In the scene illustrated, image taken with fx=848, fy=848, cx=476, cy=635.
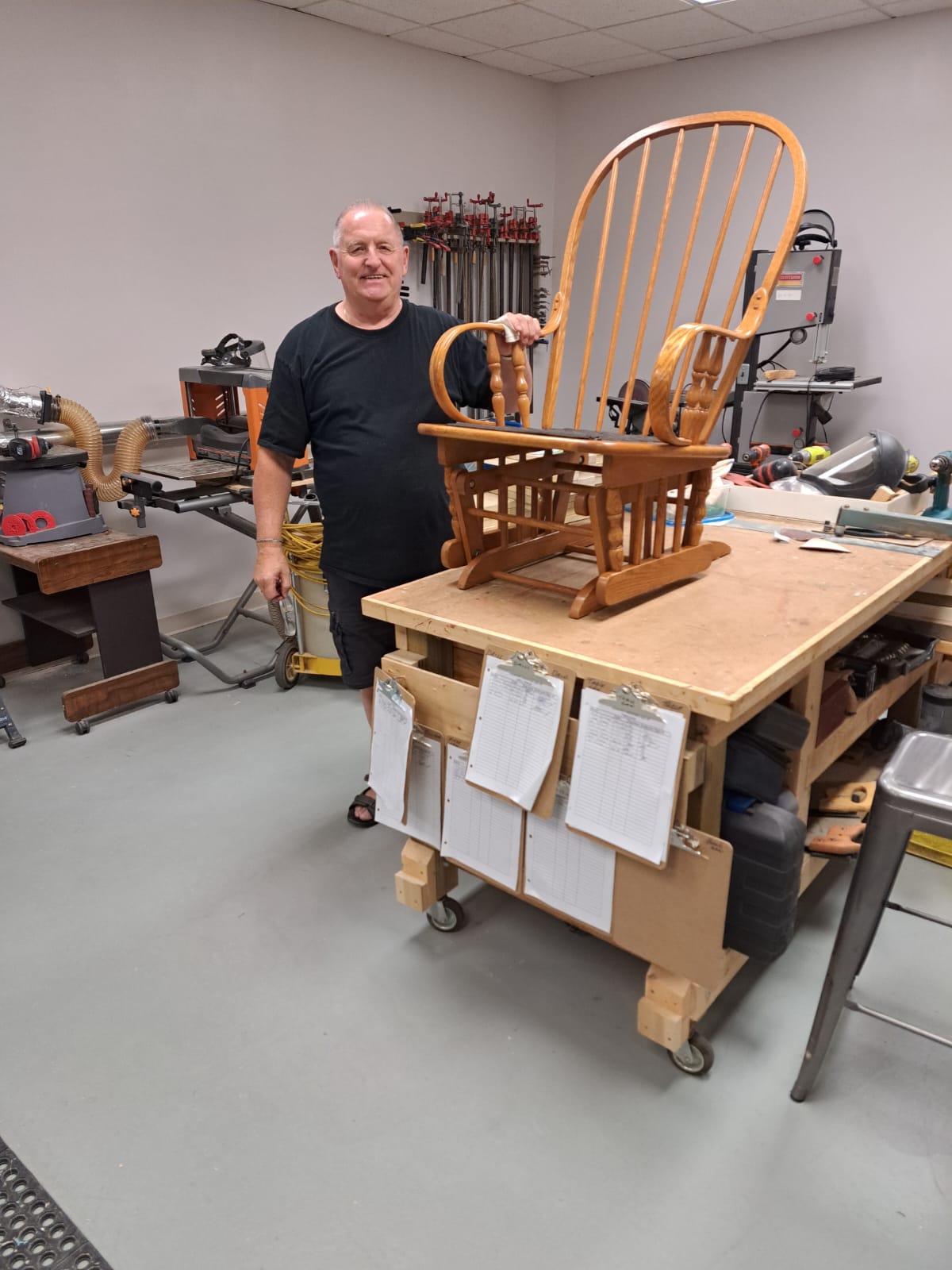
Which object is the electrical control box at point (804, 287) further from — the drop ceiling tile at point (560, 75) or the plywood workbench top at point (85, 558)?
the plywood workbench top at point (85, 558)

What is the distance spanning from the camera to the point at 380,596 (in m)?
1.69

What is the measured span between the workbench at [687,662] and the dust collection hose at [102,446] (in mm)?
2032

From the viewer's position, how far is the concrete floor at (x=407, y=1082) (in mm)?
1359

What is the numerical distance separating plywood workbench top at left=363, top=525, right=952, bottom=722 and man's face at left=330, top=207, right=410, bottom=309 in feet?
2.23

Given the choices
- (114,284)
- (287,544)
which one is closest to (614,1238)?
(287,544)

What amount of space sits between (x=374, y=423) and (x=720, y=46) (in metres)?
4.24

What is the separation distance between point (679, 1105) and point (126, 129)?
12.9ft

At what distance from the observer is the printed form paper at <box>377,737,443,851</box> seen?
5.73ft

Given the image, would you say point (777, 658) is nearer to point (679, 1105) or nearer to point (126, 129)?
point (679, 1105)

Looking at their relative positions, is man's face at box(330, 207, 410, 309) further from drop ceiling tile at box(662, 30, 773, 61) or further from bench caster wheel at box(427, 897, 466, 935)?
drop ceiling tile at box(662, 30, 773, 61)

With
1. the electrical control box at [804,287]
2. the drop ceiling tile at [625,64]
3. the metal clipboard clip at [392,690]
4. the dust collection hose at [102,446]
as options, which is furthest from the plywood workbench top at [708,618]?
the drop ceiling tile at [625,64]

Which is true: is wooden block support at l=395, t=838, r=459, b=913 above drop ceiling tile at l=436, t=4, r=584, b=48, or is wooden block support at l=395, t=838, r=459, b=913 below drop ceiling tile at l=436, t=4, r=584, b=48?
below

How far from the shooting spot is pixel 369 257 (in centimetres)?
190

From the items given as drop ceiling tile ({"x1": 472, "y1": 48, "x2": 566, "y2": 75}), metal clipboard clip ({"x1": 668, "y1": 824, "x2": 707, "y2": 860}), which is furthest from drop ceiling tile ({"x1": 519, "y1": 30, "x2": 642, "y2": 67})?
metal clipboard clip ({"x1": 668, "y1": 824, "x2": 707, "y2": 860})
